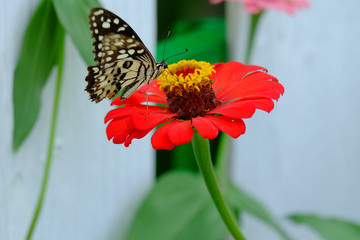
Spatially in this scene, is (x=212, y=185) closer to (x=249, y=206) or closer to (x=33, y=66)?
(x=33, y=66)

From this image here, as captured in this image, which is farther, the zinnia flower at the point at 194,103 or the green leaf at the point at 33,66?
the green leaf at the point at 33,66

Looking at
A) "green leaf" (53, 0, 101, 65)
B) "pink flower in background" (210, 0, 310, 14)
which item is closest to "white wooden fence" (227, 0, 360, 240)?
"pink flower in background" (210, 0, 310, 14)

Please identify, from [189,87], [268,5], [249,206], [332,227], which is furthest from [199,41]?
[189,87]

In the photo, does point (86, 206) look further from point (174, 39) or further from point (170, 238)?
point (174, 39)

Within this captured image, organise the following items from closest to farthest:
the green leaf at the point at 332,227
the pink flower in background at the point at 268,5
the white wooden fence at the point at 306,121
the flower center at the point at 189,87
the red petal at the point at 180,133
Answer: the red petal at the point at 180,133
the flower center at the point at 189,87
the green leaf at the point at 332,227
the pink flower in background at the point at 268,5
the white wooden fence at the point at 306,121

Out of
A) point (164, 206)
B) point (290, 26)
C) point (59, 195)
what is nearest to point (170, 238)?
point (164, 206)

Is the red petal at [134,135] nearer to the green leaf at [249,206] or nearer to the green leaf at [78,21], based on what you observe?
the green leaf at [78,21]

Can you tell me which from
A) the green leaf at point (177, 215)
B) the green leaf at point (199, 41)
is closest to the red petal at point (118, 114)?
the green leaf at point (177, 215)
